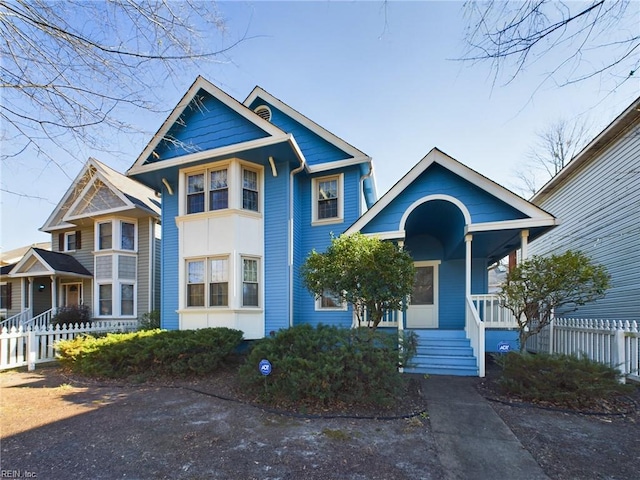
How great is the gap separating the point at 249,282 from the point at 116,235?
8.01 meters

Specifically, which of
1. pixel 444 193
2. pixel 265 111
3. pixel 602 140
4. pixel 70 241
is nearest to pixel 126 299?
pixel 70 241

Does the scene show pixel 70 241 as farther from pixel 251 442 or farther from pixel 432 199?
pixel 432 199

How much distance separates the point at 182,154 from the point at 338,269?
22.6 ft

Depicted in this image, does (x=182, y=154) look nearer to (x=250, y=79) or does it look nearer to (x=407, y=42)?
(x=250, y=79)

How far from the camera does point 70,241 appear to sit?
16.6 m

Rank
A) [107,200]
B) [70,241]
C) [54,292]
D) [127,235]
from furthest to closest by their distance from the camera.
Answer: [70,241] < [54,292] < [127,235] < [107,200]

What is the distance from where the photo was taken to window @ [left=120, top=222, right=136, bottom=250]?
1454 cm

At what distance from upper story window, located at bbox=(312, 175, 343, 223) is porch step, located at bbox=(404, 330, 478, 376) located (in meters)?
4.61

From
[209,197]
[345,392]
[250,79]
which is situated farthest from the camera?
[209,197]

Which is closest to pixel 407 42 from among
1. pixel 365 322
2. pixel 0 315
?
pixel 365 322

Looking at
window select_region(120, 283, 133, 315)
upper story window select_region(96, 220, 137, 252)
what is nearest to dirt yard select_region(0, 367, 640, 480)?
window select_region(120, 283, 133, 315)

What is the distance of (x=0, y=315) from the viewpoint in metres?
16.8

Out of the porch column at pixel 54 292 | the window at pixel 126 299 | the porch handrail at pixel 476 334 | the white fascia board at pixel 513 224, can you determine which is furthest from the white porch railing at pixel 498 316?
the porch column at pixel 54 292

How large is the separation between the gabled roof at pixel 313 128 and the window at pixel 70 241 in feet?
37.8
